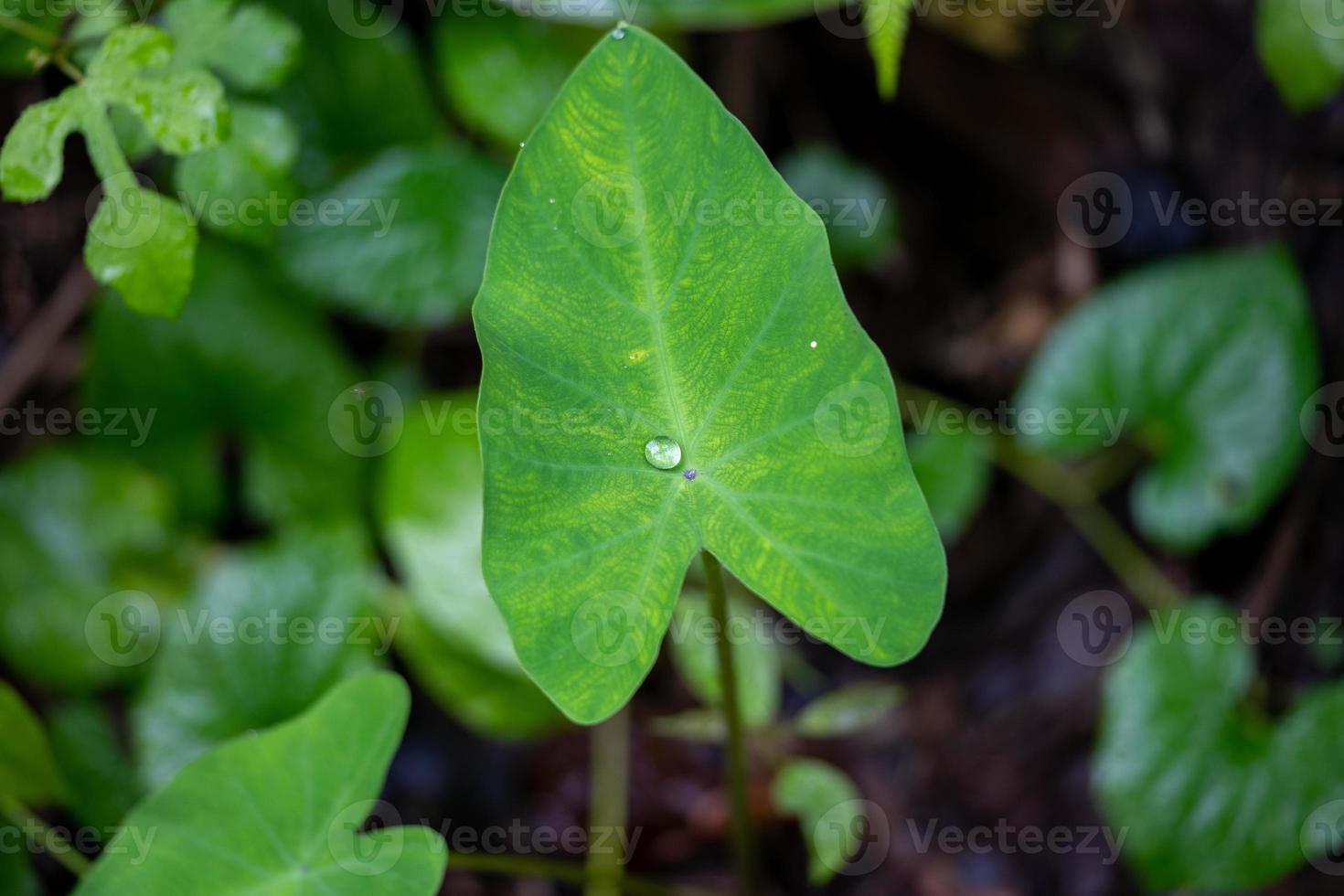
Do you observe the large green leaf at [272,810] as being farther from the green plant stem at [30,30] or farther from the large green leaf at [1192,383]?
the large green leaf at [1192,383]

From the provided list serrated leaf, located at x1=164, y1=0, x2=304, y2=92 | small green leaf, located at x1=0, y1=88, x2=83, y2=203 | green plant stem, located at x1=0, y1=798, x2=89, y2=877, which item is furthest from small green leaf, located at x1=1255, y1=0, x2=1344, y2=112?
green plant stem, located at x1=0, y1=798, x2=89, y2=877

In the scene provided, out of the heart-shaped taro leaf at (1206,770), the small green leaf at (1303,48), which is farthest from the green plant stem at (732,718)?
the small green leaf at (1303,48)

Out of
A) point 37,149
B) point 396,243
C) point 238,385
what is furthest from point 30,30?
point 238,385

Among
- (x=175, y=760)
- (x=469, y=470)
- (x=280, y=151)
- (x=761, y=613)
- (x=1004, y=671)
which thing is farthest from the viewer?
(x=1004, y=671)

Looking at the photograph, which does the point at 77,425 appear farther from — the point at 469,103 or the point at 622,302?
the point at 622,302

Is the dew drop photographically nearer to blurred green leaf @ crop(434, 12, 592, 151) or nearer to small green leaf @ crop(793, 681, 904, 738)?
small green leaf @ crop(793, 681, 904, 738)

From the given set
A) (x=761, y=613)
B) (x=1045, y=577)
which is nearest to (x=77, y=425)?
(x=761, y=613)

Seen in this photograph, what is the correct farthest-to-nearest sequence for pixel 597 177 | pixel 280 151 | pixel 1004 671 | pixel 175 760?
pixel 1004 671 < pixel 175 760 < pixel 280 151 < pixel 597 177
